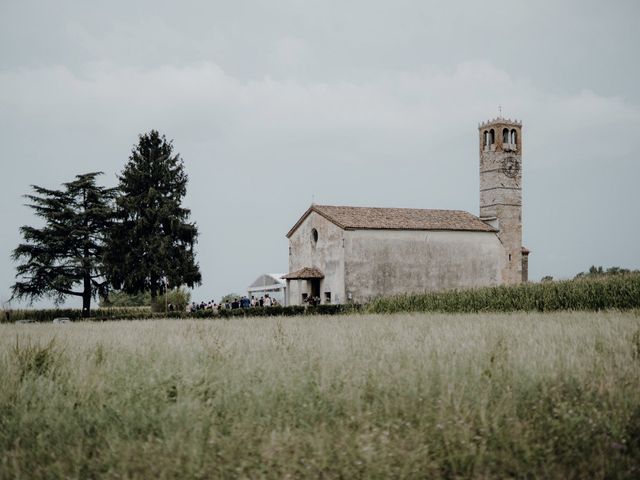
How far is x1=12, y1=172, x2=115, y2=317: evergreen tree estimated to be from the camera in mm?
46062

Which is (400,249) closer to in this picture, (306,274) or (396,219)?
(396,219)

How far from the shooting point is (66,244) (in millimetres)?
46875

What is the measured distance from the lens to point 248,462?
18.0 ft

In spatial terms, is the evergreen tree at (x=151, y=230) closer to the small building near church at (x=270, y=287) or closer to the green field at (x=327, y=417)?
the small building near church at (x=270, y=287)

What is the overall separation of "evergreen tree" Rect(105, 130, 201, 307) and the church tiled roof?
28.0 feet

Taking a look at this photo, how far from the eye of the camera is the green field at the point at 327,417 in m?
5.51

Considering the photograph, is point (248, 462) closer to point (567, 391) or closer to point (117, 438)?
point (117, 438)

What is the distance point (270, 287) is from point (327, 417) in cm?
4875

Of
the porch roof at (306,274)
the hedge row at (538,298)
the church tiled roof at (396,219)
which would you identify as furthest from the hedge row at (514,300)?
the church tiled roof at (396,219)

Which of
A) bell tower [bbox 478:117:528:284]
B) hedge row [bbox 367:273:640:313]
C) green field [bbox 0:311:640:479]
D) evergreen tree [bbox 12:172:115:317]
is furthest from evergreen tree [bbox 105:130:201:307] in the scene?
green field [bbox 0:311:640:479]

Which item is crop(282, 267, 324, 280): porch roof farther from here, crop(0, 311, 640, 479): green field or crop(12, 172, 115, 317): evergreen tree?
crop(0, 311, 640, 479): green field

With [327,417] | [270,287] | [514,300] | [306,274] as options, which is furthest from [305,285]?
[327,417]

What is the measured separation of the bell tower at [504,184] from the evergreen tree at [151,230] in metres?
23.5

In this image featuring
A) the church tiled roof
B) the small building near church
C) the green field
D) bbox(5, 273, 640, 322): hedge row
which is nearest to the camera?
the green field
